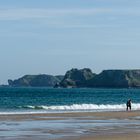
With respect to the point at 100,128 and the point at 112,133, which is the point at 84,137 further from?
the point at 100,128

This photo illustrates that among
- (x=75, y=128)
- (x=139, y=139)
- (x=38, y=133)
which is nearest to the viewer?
(x=139, y=139)

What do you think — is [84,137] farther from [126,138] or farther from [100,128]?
[100,128]

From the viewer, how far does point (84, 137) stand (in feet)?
89.8

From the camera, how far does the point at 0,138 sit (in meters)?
26.8

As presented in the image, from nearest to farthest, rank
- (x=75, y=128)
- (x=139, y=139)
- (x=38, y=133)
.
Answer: (x=139, y=139), (x=38, y=133), (x=75, y=128)

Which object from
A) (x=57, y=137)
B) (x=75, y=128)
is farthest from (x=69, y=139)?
(x=75, y=128)

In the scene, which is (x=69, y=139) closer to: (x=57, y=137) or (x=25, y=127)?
(x=57, y=137)

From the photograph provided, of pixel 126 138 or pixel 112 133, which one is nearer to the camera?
pixel 126 138

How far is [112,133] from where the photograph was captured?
2922cm

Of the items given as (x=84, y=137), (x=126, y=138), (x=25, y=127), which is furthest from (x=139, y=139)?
(x=25, y=127)

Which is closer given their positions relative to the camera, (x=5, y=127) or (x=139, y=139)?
(x=139, y=139)

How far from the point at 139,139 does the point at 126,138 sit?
0.67 metres

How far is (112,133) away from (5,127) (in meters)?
6.59

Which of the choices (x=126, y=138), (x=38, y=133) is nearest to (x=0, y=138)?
(x=38, y=133)
